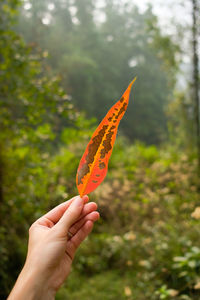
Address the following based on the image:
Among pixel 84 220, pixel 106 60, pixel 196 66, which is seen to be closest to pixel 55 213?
pixel 84 220

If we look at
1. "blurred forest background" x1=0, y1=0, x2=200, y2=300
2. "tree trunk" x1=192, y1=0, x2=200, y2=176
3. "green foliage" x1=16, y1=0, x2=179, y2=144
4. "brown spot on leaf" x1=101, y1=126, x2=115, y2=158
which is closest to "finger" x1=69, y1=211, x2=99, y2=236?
"brown spot on leaf" x1=101, y1=126, x2=115, y2=158

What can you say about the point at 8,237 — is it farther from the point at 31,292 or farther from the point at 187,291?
the point at 31,292

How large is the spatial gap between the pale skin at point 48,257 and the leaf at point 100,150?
0.07 metres

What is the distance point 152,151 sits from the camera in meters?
6.39

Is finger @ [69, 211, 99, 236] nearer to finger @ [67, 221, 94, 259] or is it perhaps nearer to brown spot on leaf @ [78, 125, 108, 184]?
finger @ [67, 221, 94, 259]

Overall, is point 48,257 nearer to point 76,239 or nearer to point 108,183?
point 76,239

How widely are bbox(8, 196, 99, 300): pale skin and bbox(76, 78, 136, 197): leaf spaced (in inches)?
2.9

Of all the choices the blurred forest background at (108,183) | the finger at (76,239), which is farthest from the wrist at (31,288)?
the blurred forest background at (108,183)

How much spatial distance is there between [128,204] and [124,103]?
127 inches

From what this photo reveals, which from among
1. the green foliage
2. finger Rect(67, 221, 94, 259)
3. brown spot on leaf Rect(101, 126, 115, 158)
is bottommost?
the green foliage

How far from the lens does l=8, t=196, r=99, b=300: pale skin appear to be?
2.14 ft

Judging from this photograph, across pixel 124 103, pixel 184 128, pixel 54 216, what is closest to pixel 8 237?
pixel 54 216

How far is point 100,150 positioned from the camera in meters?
0.69

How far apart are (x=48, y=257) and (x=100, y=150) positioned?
0.31 metres
